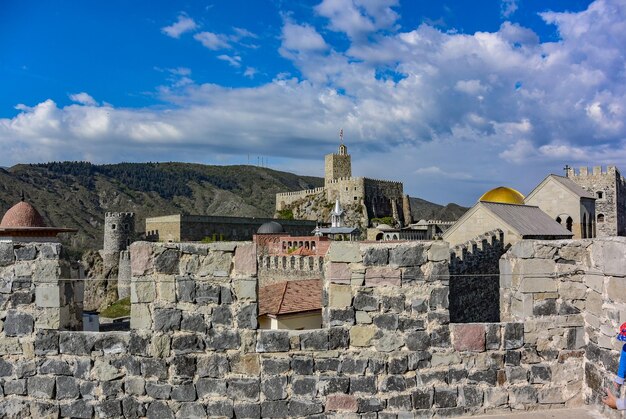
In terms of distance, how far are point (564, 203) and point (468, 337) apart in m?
27.3

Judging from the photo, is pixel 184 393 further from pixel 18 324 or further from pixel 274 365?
pixel 18 324

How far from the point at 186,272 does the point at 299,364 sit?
1.37 metres

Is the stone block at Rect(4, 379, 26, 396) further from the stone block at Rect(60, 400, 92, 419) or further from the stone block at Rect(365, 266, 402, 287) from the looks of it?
the stone block at Rect(365, 266, 402, 287)

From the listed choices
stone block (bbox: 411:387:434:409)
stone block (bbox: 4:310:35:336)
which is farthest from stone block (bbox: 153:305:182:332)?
stone block (bbox: 411:387:434:409)

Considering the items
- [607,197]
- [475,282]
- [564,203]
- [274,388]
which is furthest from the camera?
[607,197]

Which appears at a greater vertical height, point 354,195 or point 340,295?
point 354,195

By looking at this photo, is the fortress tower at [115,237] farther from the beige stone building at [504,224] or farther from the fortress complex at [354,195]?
the beige stone building at [504,224]

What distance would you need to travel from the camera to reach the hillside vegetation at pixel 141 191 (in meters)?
83.0

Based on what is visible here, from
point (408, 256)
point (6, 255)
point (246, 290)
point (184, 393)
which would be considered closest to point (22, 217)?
point (6, 255)

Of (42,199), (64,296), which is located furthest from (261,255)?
(42,199)

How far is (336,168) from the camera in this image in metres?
74.1

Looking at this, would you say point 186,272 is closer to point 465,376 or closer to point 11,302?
point 11,302

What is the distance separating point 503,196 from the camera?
29.4m

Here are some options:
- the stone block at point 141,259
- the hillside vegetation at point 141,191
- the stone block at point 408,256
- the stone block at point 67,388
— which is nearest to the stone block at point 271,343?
the stone block at point 408,256
